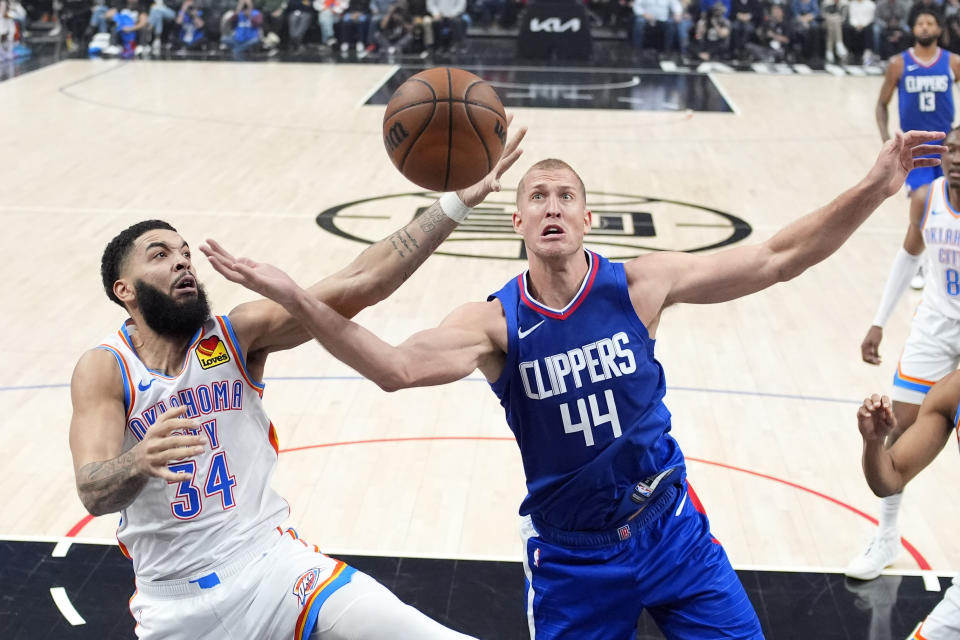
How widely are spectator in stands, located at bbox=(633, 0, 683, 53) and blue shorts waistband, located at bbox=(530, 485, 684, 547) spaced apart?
21.1 m

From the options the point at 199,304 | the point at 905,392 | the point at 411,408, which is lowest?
the point at 411,408

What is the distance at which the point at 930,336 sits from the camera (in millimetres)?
5949

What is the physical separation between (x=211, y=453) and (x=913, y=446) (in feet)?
7.88

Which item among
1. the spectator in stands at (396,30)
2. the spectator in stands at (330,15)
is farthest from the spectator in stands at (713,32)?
the spectator in stands at (330,15)

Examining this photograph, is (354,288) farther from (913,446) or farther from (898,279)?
(898,279)

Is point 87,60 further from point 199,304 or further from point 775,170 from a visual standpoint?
point 199,304

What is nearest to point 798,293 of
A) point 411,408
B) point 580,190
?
point 411,408

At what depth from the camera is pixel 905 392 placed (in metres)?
5.91

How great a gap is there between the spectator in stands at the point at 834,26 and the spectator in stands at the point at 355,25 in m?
9.17

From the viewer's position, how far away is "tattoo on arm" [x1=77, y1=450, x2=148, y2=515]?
3.53 meters

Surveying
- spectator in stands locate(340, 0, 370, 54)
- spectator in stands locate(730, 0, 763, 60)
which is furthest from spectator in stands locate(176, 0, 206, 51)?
spectator in stands locate(730, 0, 763, 60)

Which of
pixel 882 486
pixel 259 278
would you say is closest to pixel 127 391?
pixel 259 278

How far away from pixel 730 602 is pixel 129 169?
11437 millimetres

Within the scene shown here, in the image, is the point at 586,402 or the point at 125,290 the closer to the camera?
the point at 586,402
